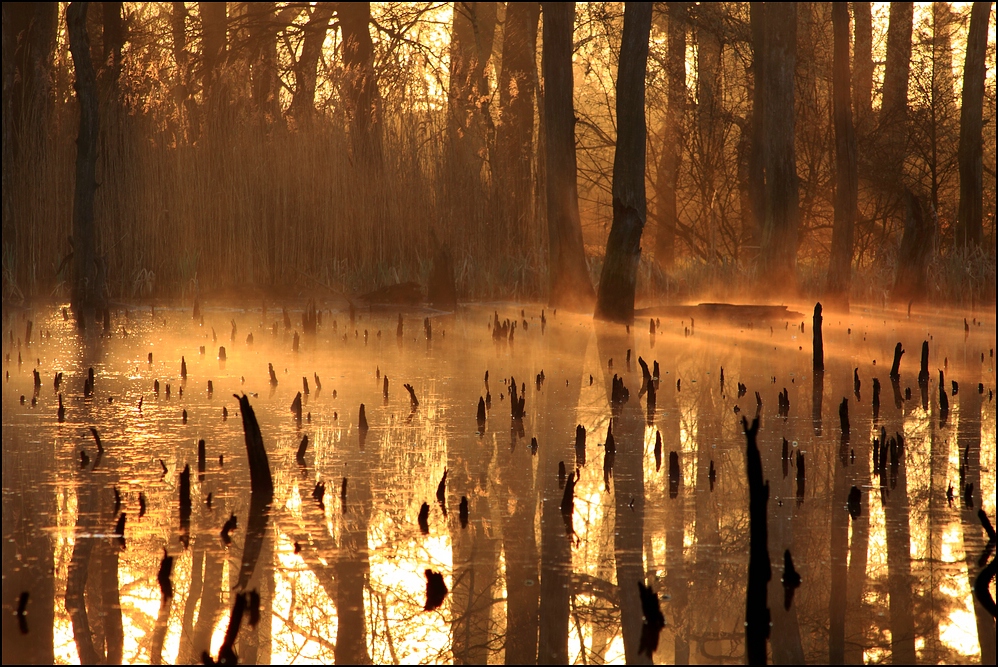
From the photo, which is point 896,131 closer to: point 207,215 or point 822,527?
point 207,215

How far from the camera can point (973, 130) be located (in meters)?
14.7

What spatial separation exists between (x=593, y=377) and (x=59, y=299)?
7.28 m

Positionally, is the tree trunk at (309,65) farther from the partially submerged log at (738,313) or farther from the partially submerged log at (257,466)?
the partially submerged log at (257,466)

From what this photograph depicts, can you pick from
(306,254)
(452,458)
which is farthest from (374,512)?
(306,254)

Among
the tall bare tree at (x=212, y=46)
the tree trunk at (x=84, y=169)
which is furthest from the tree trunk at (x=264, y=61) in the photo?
the tree trunk at (x=84, y=169)

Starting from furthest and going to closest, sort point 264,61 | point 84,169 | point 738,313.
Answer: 1. point 264,61
2. point 738,313
3. point 84,169

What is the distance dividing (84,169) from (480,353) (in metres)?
4.25

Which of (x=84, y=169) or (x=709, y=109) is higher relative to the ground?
(x=709, y=109)

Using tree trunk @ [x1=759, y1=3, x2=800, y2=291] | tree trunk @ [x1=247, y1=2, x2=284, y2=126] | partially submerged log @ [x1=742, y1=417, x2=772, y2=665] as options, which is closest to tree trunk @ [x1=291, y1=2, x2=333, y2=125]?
tree trunk @ [x1=247, y1=2, x2=284, y2=126]

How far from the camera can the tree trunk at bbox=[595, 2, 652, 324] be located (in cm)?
1027

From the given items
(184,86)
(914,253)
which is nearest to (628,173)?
(914,253)

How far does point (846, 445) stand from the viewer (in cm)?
475

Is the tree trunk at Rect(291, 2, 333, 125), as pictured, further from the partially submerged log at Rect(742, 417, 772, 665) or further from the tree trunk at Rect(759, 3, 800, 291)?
the partially submerged log at Rect(742, 417, 772, 665)

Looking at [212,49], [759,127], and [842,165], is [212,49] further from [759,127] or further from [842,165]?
[842,165]
